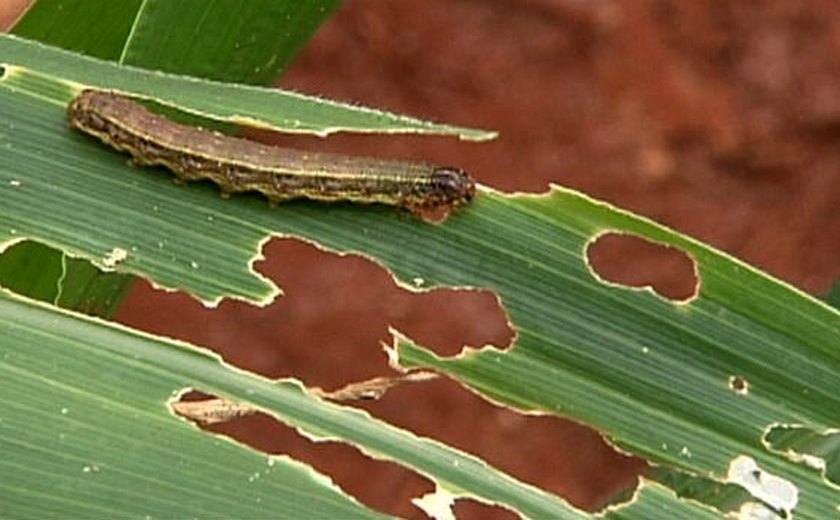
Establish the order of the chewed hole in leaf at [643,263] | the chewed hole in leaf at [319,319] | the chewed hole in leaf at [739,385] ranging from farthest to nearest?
1. the chewed hole in leaf at [643,263]
2. the chewed hole in leaf at [319,319]
3. the chewed hole in leaf at [739,385]

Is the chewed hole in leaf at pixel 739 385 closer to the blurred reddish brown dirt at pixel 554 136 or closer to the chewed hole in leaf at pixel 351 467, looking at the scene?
the chewed hole in leaf at pixel 351 467

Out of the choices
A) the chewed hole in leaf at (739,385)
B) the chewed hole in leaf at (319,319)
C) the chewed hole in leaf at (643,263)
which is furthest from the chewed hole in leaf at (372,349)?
the chewed hole in leaf at (739,385)

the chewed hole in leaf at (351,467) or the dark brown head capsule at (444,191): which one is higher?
the chewed hole in leaf at (351,467)

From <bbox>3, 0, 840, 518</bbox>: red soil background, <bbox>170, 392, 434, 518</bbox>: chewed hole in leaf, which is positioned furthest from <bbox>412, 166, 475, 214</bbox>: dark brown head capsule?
<bbox>3, 0, 840, 518</bbox>: red soil background

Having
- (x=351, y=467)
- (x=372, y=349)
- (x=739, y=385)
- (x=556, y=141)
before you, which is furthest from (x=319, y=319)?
(x=739, y=385)

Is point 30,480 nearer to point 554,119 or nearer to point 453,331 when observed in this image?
point 453,331

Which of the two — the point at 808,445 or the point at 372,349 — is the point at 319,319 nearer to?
the point at 372,349

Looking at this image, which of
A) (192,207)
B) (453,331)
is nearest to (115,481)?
(192,207)
